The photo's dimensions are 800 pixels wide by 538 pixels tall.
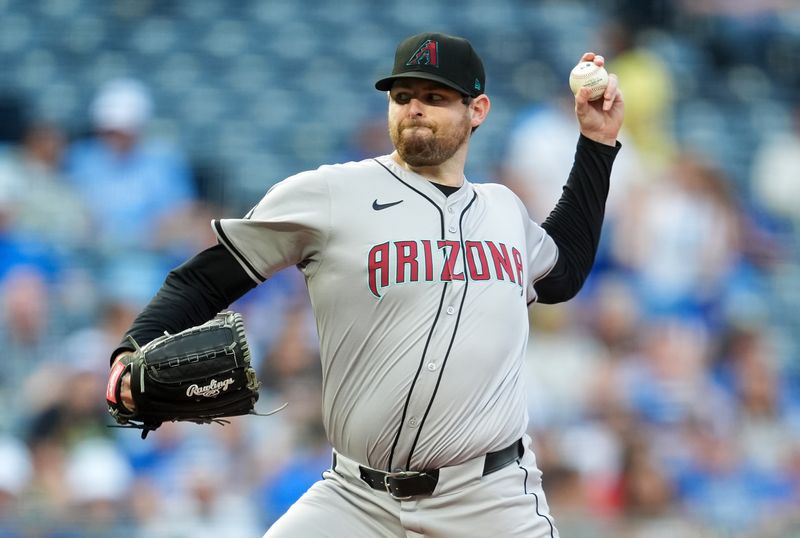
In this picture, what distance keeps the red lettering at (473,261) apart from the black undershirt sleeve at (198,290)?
54 centimetres

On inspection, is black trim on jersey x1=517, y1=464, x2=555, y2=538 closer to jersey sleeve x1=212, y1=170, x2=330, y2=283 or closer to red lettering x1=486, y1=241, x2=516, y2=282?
red lettering x1=486, y1=241, x2=516, y2=282

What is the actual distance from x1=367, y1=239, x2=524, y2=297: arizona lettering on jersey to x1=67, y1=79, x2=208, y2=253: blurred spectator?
4319 mm

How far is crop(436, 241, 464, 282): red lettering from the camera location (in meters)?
3.22

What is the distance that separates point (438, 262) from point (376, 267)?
0.53 ft

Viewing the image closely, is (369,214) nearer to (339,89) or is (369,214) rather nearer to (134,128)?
(134,128)

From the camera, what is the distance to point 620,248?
25.3ft

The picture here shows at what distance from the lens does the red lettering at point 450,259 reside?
127 inches

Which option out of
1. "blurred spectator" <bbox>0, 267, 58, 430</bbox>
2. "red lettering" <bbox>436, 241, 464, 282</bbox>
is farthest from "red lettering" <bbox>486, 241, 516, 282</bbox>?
"blurred spectator" <bbox>0, 267, 58, 430</bbox>

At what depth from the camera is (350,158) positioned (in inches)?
324

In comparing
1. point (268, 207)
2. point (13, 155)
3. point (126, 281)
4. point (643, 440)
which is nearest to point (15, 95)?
point (13, 155)

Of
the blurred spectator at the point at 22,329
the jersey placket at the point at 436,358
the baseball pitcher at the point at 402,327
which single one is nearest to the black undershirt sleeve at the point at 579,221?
the baseball pitcher at the point at 402,327

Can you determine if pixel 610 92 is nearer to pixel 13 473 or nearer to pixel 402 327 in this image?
pixel 402 327

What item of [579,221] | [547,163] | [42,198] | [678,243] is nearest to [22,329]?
[42,198]

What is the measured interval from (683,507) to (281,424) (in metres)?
2.01
